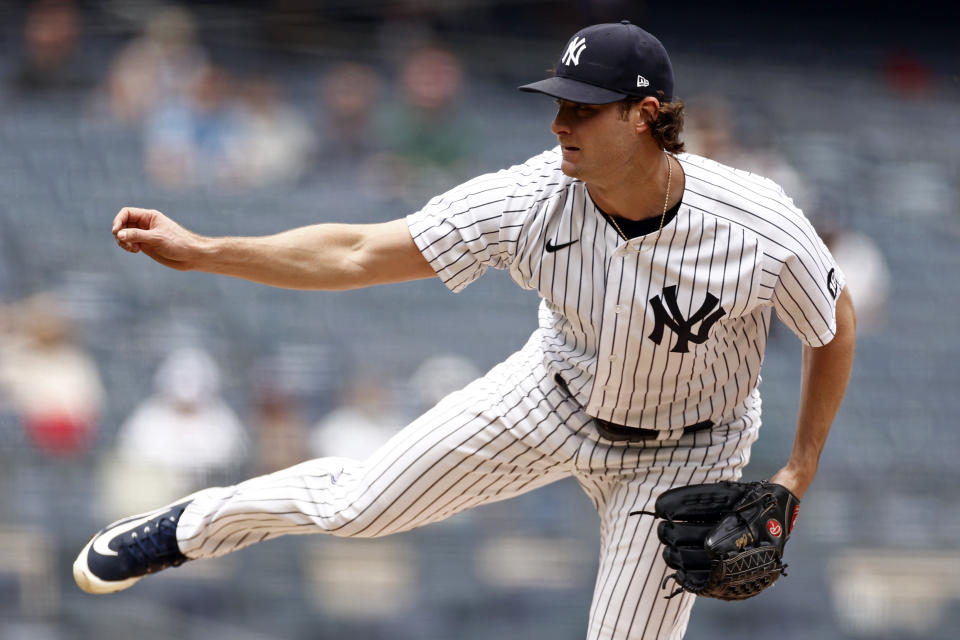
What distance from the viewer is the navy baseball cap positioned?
2398mm

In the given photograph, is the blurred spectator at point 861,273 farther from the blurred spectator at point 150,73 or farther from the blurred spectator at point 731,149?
the blurred spectator at point 150,73

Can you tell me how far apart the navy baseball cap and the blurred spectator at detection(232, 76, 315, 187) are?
4666 millimetres

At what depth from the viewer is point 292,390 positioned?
5645mm

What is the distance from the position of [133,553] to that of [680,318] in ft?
4.30

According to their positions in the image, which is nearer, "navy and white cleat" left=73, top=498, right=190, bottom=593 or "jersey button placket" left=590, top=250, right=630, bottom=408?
"jersey button placket" left=590, top=250, right=630, bottom=408

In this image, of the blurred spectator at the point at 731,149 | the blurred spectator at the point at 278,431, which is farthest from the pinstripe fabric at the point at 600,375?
the blurred spectator at the point at 731,149

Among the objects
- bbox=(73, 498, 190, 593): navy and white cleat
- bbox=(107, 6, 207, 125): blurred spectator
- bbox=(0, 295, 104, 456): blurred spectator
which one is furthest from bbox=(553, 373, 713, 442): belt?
bbox=(107, 6, 207, 125): blurred spectator

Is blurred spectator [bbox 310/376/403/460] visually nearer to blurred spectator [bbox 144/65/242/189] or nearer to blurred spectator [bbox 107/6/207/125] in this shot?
blurred spectator [bbox 144/65/242/189]

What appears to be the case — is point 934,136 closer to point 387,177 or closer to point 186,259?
point 387,177

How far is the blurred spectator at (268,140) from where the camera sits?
702 cm

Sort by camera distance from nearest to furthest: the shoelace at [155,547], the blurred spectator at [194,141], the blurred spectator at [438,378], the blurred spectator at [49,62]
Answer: the shoelace at [155,547] < the blurred spectator at [438,378] < the blurred spectator at [194,141] < the blurred spectator at [49,62]

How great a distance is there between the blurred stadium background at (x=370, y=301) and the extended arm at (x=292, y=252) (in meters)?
2.62

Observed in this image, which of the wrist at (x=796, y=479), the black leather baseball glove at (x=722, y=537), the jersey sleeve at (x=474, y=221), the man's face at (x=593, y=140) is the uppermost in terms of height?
the man's face at (x=593, y=140)

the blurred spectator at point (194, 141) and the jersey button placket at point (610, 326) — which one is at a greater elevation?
the blurred spectator at point (194, 141)
